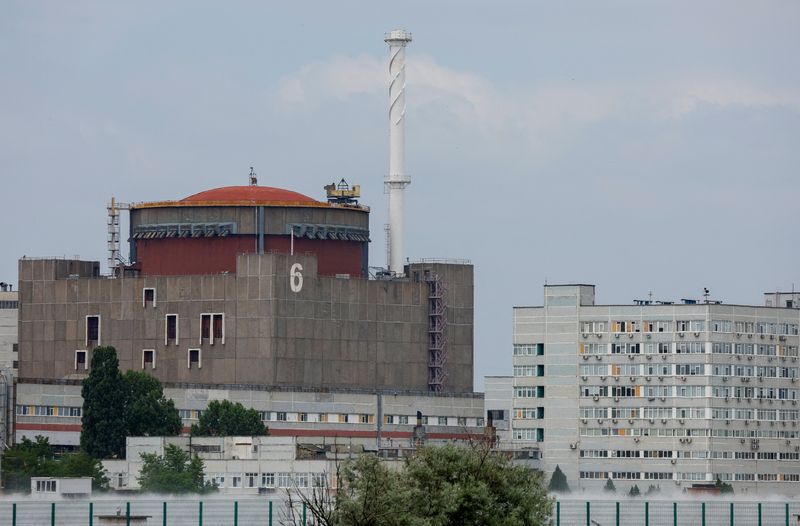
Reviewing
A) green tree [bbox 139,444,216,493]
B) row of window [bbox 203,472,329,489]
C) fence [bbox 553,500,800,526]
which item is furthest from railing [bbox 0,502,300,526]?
row of window [bbox 203,472,329,489]

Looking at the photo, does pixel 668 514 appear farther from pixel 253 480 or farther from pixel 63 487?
Answer: pixel 253 480

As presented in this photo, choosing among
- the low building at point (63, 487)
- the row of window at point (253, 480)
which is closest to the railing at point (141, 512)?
the low building at point (63, 487)

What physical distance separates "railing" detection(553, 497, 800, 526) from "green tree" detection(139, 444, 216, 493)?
268ft

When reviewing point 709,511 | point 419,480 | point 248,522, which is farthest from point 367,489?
point 709,511

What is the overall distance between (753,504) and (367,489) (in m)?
29.6

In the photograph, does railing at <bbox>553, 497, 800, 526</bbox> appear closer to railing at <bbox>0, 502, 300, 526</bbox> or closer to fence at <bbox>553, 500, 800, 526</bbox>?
fence at <bbox>553, 500, 800, 526</bbox>

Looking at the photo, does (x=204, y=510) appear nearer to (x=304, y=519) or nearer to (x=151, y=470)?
Result: (x=304, y=519)

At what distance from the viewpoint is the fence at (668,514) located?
107875 millimetres

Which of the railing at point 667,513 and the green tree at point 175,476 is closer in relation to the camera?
the railing at point 667,513

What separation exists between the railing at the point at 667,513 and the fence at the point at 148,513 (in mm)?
12664

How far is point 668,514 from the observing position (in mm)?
109250

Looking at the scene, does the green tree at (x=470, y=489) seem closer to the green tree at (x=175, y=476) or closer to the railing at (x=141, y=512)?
the railing at (x=141, y=512)

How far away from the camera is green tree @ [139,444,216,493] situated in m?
190

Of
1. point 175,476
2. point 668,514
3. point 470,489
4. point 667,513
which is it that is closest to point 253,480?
point 175,476
